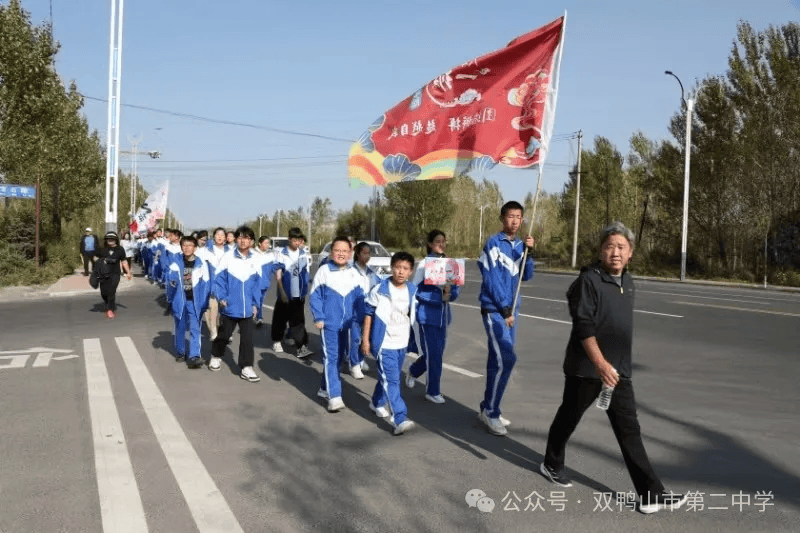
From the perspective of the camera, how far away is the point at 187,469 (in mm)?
4531

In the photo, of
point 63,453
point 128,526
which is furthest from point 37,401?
point 128,526

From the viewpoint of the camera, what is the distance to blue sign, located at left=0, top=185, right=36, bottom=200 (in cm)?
2122

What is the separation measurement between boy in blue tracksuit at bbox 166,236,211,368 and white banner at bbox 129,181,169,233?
1985cm

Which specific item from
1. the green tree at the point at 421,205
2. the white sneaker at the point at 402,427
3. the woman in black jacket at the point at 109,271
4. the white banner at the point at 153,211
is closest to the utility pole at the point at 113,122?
the white banner at the point at 153,211

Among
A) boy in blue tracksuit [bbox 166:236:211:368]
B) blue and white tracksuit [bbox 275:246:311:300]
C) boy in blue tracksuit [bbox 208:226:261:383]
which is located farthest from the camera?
blue and white tracksuit [bbox 275:246:311:300]

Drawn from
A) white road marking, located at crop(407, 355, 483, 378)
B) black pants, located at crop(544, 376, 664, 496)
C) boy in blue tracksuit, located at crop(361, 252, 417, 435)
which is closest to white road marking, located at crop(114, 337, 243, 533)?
boy in blue tracksuit, located at crop(361, 252, 417, 435)

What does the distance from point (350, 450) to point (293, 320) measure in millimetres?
4656

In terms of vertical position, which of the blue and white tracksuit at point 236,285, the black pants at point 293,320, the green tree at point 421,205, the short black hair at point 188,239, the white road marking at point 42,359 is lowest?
the white road marking at point 42,359

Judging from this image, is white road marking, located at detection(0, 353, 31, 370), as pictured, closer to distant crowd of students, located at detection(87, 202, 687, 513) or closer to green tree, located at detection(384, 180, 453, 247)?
distant crowd of students, located at detection(87, 202, 687, 513)

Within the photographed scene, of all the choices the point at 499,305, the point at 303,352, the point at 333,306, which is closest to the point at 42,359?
the point at 303,352

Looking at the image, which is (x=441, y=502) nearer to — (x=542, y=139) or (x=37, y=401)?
(x=542, y=139)

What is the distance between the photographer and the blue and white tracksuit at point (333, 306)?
20.4ft

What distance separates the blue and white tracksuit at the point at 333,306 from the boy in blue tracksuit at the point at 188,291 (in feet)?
8.43

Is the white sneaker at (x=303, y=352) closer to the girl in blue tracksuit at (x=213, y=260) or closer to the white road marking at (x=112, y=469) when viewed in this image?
the girl in blue tracksuit at (x=213, y=260)
